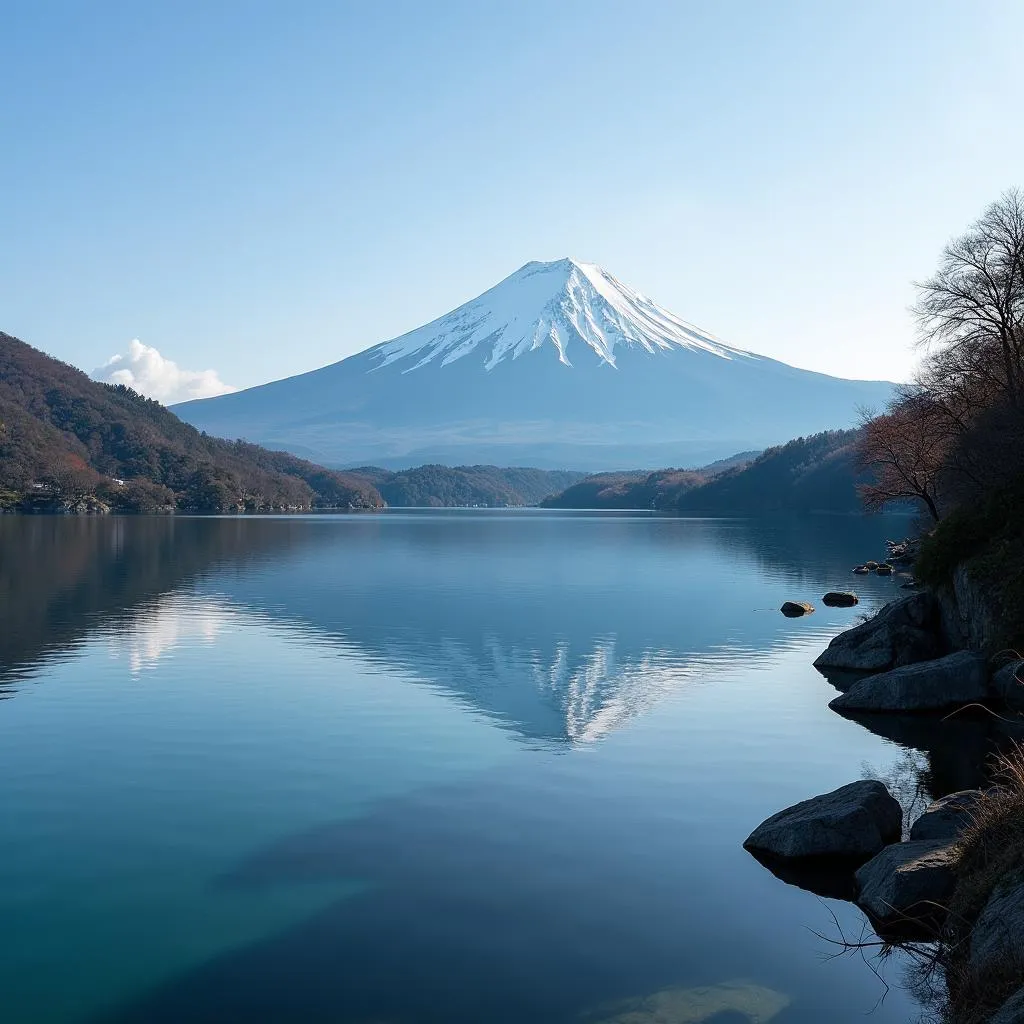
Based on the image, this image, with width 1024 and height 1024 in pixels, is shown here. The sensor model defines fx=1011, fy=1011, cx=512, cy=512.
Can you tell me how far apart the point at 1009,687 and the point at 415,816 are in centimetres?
1193

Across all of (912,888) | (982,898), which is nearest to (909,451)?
(912,888)

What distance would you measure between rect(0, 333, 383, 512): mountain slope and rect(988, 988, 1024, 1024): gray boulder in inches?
5481

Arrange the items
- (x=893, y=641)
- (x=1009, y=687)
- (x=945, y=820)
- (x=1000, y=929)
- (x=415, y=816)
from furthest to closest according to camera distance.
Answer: (x=893, y=641) → (x=1009, y=687) → (x=415, y=816) → (x=945, y=820) → (x=1000, y=929)

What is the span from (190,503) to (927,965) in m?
162

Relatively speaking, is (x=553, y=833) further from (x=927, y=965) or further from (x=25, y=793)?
(x=25, y=793)

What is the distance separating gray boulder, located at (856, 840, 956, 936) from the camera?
949cm

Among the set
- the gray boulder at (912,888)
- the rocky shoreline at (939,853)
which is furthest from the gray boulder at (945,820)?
the gray boulder at (912,888)

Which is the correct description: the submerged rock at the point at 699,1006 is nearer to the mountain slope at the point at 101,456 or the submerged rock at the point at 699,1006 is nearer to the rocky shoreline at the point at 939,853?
the rocky shoreline at the point at 939,853

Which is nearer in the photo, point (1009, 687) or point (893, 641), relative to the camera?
point (1009, 687)

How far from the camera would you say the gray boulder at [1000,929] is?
7.24 meters

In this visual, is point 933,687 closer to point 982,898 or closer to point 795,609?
point 982,898

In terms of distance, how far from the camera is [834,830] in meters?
11.5

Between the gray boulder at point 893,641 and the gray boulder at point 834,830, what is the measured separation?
12171 millimetres

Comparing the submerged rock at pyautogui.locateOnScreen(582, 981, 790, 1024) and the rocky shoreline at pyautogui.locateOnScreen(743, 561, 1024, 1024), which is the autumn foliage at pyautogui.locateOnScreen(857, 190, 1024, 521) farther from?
the submerged rock at pyautogui.locateOnScreen(582, 981, 790, 1024)
